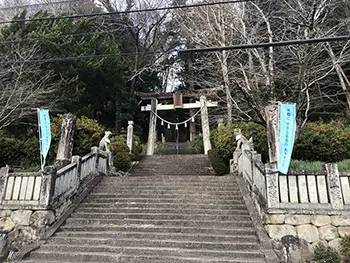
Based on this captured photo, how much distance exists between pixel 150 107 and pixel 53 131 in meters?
8.11

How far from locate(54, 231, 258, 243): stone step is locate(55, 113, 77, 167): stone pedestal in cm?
230

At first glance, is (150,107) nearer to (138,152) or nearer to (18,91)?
(138,152)

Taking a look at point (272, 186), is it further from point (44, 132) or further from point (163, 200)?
point (44, 132)

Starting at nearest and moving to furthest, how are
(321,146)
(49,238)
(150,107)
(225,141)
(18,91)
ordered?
1. (49,238)
2. (321,146)
3. (225,141)
4. (18,91)
5. (150,107)

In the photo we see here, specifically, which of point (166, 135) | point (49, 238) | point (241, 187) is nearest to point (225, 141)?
point (241, 187)

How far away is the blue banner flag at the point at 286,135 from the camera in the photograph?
5426 mm

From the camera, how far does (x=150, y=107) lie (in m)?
18.1

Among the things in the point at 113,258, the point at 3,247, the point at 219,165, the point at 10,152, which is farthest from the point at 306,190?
the point at 10,152

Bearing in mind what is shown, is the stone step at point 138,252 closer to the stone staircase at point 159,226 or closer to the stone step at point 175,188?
the stone staircase at point 159,226

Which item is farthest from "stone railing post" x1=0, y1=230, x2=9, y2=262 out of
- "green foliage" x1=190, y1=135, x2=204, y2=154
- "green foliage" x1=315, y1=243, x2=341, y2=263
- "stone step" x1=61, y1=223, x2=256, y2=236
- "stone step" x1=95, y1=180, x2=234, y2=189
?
"green foliage" x1=190, y1=135, x2=204, y2=154

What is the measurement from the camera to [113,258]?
486 cm

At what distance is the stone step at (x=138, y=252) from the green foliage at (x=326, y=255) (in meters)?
1.09

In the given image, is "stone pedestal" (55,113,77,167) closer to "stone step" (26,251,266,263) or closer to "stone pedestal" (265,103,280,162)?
"stone step" (26,251,266,263)

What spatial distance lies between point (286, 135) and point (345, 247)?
2.46m
